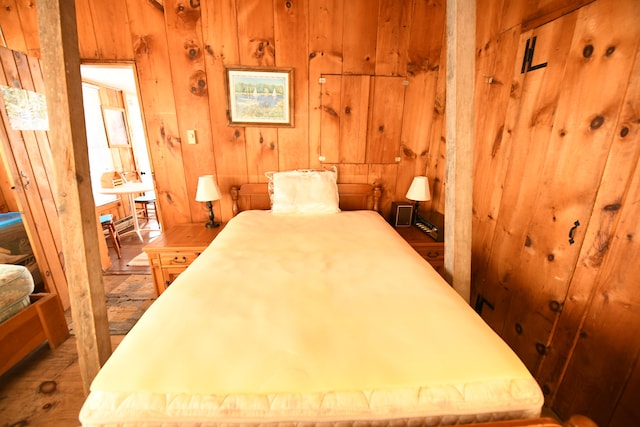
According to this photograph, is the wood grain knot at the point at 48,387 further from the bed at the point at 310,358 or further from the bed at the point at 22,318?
the bed at the point at 310,358

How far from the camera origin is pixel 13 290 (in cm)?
146

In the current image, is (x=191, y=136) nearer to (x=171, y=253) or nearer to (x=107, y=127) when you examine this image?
(x=171, y=253)

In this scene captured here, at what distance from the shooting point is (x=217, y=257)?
1374 millimetres

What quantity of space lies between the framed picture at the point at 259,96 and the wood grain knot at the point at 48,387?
6.74ft

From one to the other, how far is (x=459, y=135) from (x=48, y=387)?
101 inches

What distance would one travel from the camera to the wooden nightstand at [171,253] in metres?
1.93

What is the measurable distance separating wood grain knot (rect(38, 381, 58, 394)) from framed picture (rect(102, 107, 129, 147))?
3.85m

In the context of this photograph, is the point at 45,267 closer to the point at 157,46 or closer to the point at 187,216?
the point at 187,216

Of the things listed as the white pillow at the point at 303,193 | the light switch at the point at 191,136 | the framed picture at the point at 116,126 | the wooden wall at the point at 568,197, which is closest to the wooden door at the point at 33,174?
the light switch at the point at 191,136

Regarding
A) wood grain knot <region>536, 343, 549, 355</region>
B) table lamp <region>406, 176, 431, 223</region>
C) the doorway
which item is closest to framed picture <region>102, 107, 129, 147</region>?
the doorway

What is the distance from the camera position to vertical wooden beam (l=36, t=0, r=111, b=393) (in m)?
0.85

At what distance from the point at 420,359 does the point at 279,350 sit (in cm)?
43

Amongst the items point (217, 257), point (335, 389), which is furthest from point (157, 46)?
point (335, 389)

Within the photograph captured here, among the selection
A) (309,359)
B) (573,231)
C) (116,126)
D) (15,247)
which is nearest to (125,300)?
(15,247)
